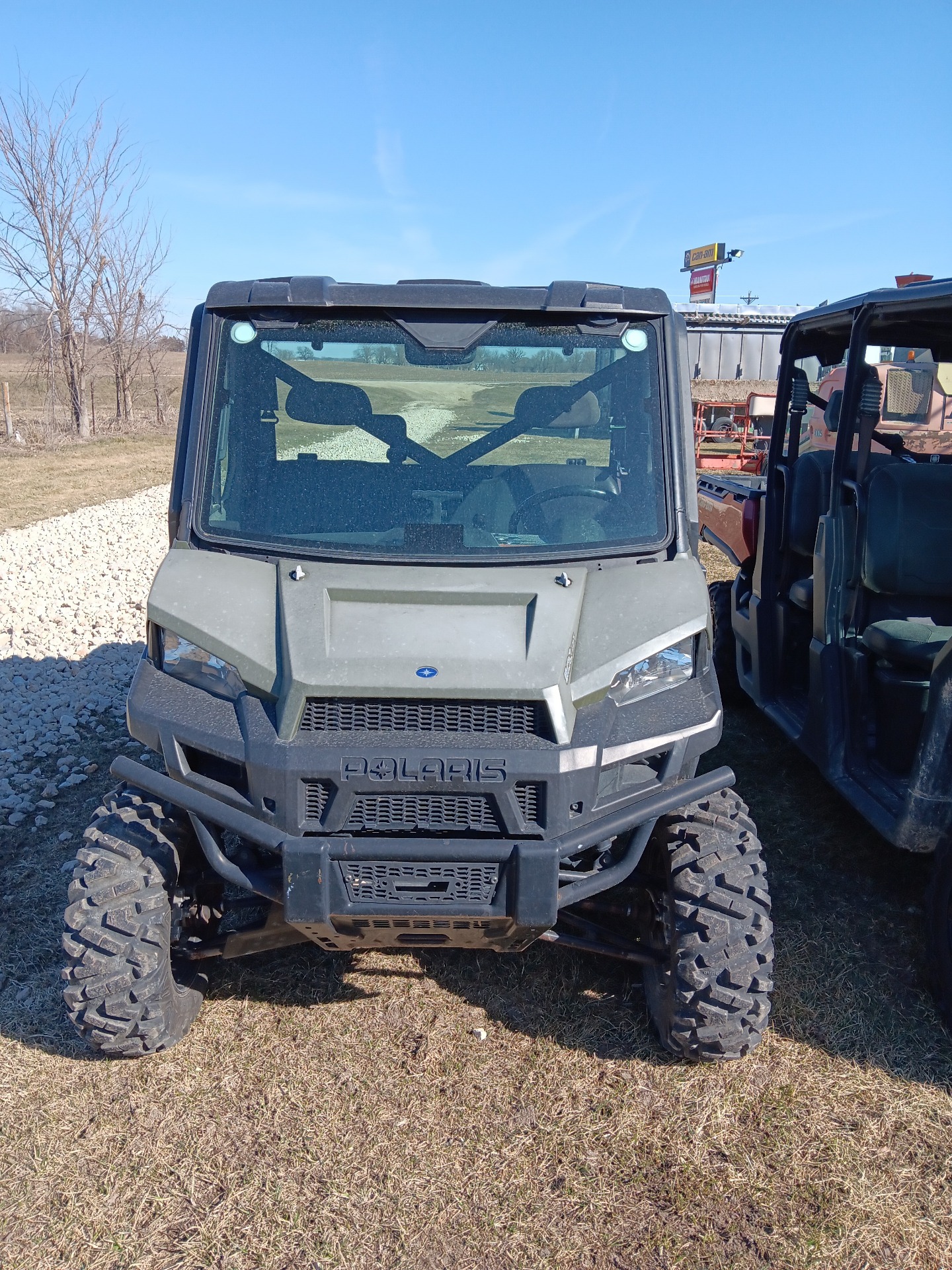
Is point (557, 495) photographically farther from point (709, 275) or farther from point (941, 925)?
point (709, 275)

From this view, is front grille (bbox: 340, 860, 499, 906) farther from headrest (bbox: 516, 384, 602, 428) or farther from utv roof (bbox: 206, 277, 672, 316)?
utv roof (bbox: 206, 277, 672, 316)

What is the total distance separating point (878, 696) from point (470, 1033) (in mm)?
2064

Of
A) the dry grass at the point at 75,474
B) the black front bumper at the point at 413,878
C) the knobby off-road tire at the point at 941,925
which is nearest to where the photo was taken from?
the black front bumper at the point at 413,878

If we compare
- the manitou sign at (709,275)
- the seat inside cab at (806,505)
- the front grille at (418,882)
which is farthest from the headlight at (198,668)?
the manitou sign at (709,275)

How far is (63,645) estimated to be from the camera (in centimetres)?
705

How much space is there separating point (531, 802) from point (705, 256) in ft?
196

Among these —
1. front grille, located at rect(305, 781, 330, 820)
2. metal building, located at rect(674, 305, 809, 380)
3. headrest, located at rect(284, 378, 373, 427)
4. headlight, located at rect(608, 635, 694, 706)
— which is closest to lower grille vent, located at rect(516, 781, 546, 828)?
headlight, located at rect(608, 635, 694, 706)

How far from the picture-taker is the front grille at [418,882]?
2.56 metres

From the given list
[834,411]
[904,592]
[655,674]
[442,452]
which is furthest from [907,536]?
[442,452]

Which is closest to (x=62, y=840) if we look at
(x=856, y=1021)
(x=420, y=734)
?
(x=420, y=734)

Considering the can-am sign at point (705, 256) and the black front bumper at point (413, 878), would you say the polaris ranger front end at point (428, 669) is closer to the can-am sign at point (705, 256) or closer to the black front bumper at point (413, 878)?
the black front bumper at point (413, 878)

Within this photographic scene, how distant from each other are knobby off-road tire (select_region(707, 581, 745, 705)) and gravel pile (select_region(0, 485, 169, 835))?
333 cm

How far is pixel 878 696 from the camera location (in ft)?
13.2

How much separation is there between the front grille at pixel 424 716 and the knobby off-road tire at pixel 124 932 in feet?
2.13
